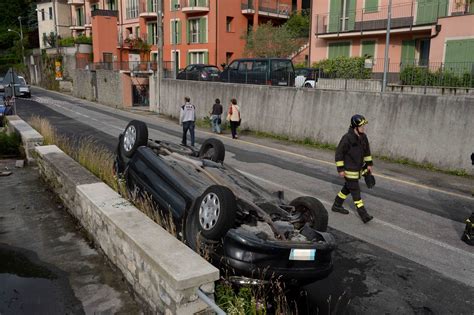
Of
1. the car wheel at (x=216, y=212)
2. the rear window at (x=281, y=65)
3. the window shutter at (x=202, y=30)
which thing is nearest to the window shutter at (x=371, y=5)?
the rear window at (x=281, y=65)

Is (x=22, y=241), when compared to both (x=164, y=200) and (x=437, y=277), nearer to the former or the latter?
(x=164, y=200)

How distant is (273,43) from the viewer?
37.0 metres

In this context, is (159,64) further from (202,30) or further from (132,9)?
(132,9)

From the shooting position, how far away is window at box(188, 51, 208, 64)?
1607 inches

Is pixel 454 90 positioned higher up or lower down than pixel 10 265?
higher up

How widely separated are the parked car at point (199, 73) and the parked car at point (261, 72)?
1.43m

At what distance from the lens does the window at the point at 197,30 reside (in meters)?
40.8

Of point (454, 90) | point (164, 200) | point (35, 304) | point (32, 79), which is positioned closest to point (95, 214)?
point (164, 200)

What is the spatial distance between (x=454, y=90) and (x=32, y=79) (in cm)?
6223

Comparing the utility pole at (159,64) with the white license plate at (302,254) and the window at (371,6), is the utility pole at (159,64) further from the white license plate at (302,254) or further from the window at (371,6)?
the white license plate at (302,254)

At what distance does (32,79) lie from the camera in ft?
207

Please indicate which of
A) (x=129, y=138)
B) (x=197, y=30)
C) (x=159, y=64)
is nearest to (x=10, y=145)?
(x=129, y=138)

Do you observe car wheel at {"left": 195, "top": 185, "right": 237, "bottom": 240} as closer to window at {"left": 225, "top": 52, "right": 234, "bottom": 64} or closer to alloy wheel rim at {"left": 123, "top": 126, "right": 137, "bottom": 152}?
alloy wheel rim at {"left": 123, "top": 126, "right": 137, "bottom": 152}

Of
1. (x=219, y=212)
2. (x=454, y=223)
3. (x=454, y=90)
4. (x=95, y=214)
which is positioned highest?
(x=454, y=90)
